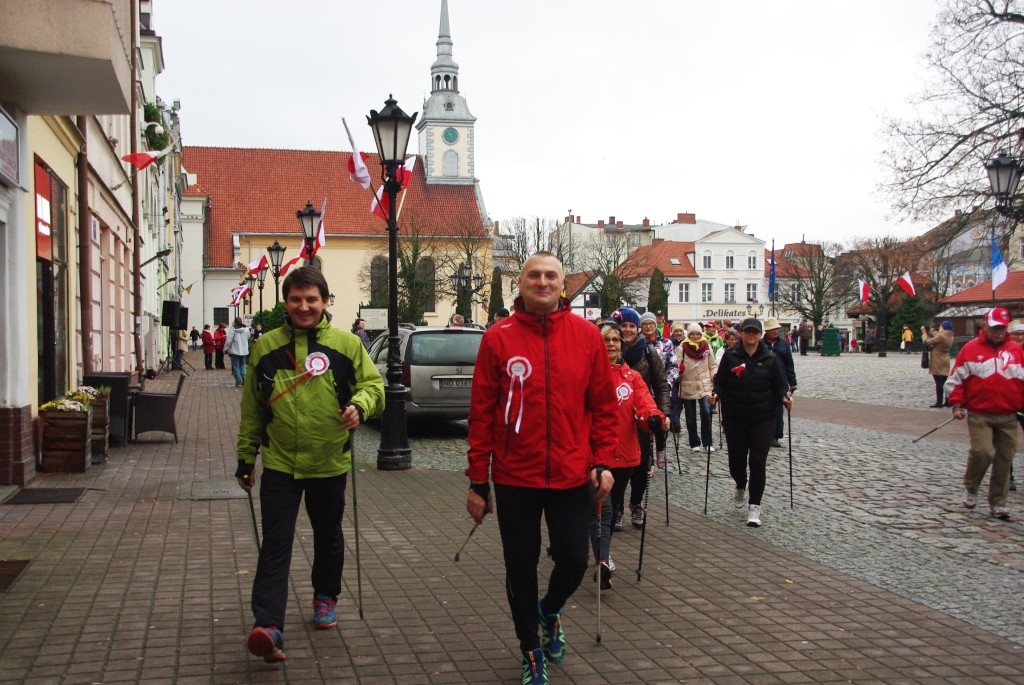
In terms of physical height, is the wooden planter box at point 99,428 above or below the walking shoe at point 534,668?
above

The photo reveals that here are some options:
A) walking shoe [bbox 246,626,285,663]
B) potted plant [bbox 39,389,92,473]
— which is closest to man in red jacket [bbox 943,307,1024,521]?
walking shoe [bbox 246,626,285,663]

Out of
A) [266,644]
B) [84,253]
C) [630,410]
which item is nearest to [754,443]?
[630,410]

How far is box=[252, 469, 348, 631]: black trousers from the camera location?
5.18 metres

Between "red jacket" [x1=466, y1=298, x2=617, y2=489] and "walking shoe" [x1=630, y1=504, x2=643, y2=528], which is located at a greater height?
"red jacket" [x1=466, y1=298, x2=617, y2=489]

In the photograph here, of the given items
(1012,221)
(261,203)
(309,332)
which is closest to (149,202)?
(1012,221)

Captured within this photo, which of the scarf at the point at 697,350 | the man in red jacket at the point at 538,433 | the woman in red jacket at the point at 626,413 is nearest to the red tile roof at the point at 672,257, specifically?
the scarf at the point at 697,350

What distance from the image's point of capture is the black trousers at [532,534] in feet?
15.9

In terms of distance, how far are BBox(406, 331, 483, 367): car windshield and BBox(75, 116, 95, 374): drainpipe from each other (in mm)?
4758

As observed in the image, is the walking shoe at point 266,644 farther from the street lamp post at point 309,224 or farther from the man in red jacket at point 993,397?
the street lamp post at point 309,224

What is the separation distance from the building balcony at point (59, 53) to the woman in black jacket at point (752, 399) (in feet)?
21.0

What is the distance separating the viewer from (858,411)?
865 inches

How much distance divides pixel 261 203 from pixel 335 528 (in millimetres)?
76486

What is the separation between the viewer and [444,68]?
90938mm

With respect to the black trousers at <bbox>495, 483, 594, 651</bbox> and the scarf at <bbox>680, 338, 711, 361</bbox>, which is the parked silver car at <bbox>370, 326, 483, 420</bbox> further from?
the black trousers at <bbox>495, 483, 594, 651</bbox>
